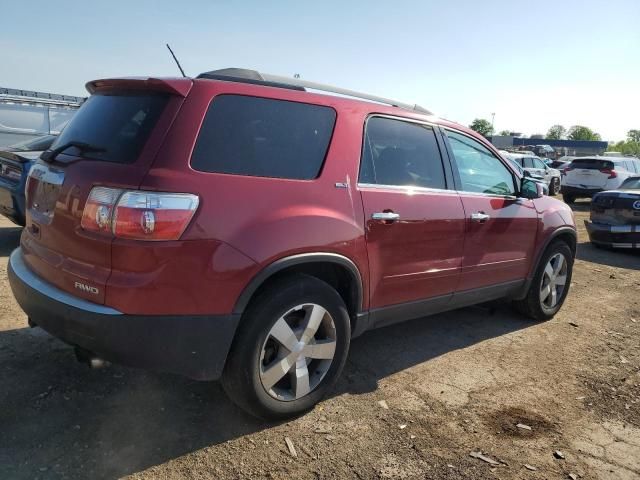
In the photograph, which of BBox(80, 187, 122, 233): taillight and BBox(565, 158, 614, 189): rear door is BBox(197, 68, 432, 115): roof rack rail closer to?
BBox(80, 187, 122, 233): taillight

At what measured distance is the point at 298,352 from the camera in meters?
2.98

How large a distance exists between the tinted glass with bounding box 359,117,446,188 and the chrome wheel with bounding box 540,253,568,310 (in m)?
1.91

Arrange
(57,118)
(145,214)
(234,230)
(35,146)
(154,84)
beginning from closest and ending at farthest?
1. (145,214)
2. (234,230)
3. (154,84)
4. (35,146)
5. (57,118)

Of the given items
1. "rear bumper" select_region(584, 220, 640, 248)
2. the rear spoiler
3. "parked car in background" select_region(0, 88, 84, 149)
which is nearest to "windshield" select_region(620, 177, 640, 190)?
"rear bumper" select_region(584, 220, 640, 248)

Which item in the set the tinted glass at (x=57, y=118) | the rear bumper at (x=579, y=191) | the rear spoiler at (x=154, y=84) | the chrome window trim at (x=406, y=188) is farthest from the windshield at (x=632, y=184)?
the tinted glass at (x=57, y=118)

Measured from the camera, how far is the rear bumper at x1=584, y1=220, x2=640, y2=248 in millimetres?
9023

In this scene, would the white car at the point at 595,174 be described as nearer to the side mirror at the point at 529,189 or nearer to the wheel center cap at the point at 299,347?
the side mirror at the point at 529,189

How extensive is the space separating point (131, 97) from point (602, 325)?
15.6ft

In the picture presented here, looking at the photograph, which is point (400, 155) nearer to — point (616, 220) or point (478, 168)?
point (478, 168)

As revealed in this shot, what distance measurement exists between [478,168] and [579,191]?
47.1 feet

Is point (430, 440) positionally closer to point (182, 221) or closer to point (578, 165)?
point (182, 221)

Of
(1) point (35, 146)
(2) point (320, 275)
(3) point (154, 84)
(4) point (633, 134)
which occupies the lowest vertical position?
(2) point (320, 275)

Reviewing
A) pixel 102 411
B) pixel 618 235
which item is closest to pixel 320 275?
pixel 102 411

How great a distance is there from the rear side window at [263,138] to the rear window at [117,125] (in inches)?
11.4
